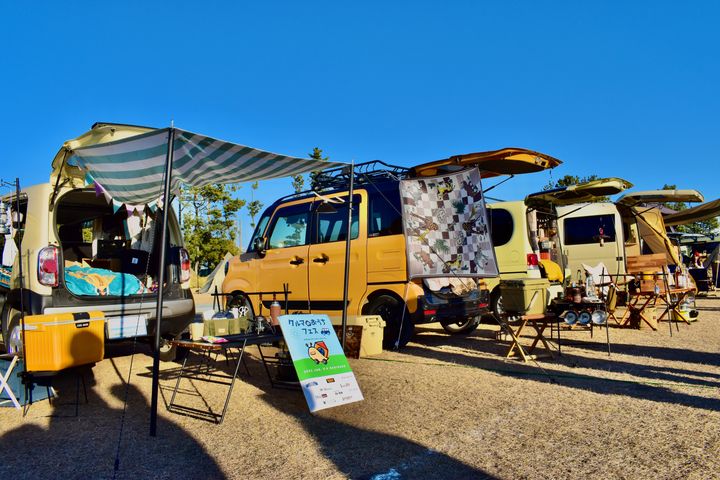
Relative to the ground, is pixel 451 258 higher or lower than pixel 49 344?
higher

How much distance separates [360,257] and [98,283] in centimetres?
310

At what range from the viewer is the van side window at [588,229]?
11.2 meters

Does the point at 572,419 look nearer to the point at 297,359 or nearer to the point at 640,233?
the point at 297,359

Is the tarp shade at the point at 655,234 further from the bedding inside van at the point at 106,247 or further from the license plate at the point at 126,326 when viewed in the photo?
the license plate at the point at 126,326

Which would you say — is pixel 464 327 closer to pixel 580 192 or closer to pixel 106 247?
pixel 580 192

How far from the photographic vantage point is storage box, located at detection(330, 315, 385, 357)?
636 cm

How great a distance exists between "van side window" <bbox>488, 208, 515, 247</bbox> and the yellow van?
1350mm

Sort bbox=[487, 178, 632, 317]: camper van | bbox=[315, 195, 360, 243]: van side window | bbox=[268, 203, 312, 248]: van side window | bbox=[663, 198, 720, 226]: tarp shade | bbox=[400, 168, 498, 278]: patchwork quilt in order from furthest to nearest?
bbox=[663, 198, 720, 226]: tarp shade
bbox=[487, 178, 632, 317]: camper van
bbox=[268, 203, 312, 248]: van side window
bbox=[315, 195, 360, 243]: van side window
bbox=[400, 168, 498, 278]: patchwork quilt

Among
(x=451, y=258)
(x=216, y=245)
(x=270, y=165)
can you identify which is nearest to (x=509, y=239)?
(x=451, y=258)

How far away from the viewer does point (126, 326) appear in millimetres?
5023

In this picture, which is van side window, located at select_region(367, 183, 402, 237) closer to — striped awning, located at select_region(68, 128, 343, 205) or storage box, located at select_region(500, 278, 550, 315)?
storage box, located at select_region(500, 278, 550, 315)

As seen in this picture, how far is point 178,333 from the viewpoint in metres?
5.68

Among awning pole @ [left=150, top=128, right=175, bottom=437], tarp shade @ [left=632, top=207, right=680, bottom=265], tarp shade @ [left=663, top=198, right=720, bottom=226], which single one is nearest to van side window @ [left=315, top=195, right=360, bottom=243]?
awning pole @ [left=150, top=128, right=175, bottom=437]

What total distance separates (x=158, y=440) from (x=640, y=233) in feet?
41.9
